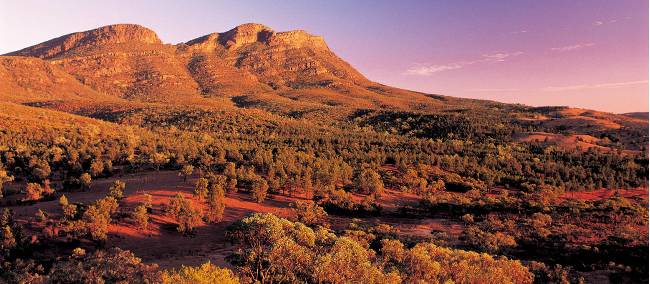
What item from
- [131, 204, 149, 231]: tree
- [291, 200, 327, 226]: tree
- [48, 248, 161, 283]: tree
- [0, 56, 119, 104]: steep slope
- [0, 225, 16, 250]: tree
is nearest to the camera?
[48, 248, 161, 283]: tree

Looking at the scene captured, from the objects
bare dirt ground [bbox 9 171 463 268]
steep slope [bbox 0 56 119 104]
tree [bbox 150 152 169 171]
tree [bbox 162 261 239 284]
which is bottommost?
bare dirt ground [bbox 9 171 463 268]

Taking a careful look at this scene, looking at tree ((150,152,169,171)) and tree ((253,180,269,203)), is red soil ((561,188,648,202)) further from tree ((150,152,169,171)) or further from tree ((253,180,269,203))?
tree ((150,152,169,171))

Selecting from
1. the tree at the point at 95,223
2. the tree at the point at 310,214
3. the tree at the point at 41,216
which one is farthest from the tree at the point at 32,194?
the tree at the point at 310,214

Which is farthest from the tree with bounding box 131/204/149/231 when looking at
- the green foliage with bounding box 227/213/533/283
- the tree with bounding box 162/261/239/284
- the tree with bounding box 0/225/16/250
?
the tree with bounding box 162/261/239/284

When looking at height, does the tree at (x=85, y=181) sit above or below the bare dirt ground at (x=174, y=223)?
above

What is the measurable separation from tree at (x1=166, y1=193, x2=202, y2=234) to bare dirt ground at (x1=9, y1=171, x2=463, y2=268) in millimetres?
717

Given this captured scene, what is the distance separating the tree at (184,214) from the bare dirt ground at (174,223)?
72cm

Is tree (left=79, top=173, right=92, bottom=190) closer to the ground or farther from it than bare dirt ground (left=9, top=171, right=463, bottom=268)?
farther from it

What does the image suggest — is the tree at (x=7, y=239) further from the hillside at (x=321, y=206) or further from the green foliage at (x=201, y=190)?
the green foliage at (x=201, y=190)

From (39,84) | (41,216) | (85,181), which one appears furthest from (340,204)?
(39,84)

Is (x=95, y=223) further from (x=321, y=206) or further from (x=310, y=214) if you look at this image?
(x=321, y=206)

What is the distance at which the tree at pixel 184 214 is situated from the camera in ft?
126

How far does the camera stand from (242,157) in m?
68.8

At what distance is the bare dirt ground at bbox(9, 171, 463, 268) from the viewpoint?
3381 cm
